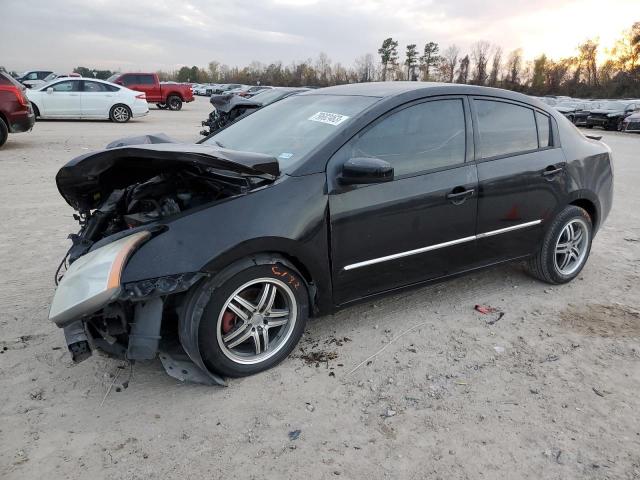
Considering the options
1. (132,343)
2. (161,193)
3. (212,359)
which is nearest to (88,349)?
(132,343)

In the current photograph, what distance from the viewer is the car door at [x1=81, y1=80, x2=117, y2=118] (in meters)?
17.5

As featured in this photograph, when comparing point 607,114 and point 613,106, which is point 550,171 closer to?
point 607,114

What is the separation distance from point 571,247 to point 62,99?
57.8 feet

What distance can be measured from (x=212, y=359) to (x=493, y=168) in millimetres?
2441

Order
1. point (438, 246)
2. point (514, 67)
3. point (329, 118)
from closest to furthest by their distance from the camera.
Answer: point (329, 118) < point (438, 246) < point (514, 67)

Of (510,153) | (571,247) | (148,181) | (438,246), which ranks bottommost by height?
(571,247)

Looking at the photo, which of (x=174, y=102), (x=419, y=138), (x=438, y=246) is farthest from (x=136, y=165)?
(x=174, y=102)

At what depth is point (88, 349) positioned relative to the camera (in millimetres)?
2619

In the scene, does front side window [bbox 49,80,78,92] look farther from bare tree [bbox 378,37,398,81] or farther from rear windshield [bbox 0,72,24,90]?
bare tree [bbox 378,37,398,81]

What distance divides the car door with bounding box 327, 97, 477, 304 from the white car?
16.9 metres

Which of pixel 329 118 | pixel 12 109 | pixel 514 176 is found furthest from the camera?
pixel 12 109

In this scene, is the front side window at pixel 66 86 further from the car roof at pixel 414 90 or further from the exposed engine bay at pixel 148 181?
the exposed engine bay at pixel 148 181

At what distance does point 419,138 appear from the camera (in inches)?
138

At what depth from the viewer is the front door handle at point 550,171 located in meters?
Result: 4.07
